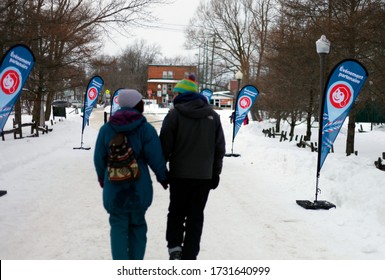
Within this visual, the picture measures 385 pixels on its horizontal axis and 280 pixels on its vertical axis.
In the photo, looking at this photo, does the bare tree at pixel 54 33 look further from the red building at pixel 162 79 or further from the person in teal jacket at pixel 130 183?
the red building at pixel 162 79

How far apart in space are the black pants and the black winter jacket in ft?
0.32

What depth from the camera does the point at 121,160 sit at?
11.7ft

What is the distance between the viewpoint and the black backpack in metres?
3.55

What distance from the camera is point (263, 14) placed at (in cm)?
3681

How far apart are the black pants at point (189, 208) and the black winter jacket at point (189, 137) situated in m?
0.10

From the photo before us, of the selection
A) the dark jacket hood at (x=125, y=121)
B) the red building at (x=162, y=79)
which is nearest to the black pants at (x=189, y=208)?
the dark jacket hood at (x=125, y=121)

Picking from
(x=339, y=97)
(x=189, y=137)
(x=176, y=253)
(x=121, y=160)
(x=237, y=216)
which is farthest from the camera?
(x=339, y=97)

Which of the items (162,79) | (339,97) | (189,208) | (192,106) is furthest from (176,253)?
(162,79)

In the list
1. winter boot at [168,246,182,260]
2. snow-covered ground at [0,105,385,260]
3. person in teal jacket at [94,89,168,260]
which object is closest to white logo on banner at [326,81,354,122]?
snow-covered ground at [0,105,385,260]

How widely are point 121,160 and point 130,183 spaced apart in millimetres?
243

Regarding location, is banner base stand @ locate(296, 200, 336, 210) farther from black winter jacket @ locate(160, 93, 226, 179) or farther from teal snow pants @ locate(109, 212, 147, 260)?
teal snow pants @ locate(109, 212, 147, 260)

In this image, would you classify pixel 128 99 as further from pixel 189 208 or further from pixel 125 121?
pixel 189 208

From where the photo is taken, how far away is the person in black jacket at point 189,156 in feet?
13.1

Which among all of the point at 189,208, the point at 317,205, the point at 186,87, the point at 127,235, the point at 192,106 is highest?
the point at 186,87
